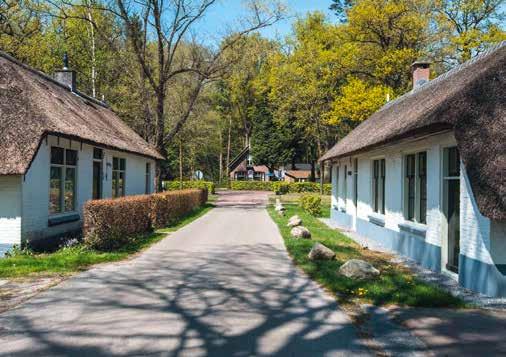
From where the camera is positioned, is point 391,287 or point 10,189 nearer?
point 391,287

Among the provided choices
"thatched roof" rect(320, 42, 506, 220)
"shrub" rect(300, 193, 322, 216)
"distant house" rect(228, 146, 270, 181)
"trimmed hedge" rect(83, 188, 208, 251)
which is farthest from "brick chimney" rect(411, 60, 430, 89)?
"distant house" rect(228, 146, 270, 181)

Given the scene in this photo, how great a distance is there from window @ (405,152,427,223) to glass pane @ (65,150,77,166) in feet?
31.8

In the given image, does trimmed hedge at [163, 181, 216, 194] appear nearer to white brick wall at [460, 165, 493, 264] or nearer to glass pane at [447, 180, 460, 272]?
glass pane at [447, 180, 460, 272]

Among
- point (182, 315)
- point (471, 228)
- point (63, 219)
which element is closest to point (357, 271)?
point (471, 228)

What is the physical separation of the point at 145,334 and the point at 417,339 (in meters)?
3.29

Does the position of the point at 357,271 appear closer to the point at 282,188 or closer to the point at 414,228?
the point at 414,228

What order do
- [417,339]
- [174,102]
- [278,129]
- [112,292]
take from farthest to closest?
[278,129] < [174,102] < [112,292] < [417,339]

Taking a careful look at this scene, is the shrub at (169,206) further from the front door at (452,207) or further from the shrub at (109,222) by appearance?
the front door at (452,207)

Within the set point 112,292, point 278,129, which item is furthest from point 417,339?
point 278,129

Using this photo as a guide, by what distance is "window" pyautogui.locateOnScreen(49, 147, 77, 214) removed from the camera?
12.8 m

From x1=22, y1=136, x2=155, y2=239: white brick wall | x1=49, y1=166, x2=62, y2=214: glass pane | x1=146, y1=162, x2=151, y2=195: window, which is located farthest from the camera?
x1=146, y1=162, x2=151, y2=195: window

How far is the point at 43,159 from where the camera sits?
12047mm

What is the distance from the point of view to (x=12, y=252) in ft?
35.7

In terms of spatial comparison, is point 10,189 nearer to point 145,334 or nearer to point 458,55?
point 145,334
